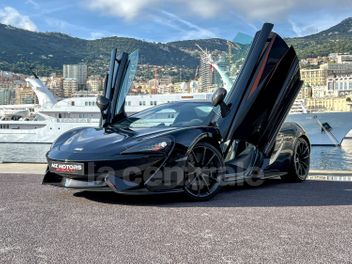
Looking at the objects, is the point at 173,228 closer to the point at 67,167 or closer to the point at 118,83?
the point at 67,167

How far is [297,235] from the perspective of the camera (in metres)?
3.31

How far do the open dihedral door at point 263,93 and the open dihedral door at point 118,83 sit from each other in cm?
144

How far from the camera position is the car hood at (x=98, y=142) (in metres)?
4.58

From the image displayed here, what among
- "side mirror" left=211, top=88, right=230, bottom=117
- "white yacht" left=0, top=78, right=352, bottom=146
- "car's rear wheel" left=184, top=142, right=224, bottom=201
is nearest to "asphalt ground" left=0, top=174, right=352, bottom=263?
"car's rear wheel" left=184, top=142, right=224, bottom=201

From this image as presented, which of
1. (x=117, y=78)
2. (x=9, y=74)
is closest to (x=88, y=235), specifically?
(x=117, y=78)

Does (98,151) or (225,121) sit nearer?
(98,151)

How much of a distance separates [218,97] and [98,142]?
146 cm

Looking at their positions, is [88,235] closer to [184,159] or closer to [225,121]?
[184,159]

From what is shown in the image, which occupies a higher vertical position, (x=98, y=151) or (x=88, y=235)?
(x=98, y=151)

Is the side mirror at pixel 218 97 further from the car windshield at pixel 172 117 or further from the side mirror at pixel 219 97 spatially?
the car windshield at pixel 172 117

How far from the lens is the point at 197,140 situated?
500 centimetres

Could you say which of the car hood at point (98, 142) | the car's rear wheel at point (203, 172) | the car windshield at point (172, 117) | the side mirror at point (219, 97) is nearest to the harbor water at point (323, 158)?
the car windshield at point (172, 117)

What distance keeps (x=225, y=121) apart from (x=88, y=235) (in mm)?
2701

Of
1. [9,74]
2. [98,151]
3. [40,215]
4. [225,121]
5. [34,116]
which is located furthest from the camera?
[9,74]
